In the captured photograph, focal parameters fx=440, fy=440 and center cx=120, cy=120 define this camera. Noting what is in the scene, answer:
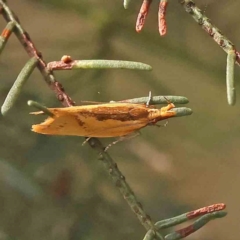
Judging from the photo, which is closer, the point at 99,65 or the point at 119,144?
the point at 99,65

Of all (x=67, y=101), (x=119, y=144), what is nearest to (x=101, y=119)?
(x=67, y=101)

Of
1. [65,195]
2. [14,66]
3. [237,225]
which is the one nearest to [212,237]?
[237,225]

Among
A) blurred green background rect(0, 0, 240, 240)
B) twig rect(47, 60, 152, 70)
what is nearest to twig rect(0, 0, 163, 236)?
twig rect(47, 60, 152, 70)

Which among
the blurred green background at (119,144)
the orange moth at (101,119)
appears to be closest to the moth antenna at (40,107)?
the orange moth at (101,119)

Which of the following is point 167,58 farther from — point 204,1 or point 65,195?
point 65,195

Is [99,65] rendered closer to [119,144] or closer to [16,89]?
[16,89]

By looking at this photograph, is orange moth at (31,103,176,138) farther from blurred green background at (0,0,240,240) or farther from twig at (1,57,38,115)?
blurred green background at (0,0,240,240)
